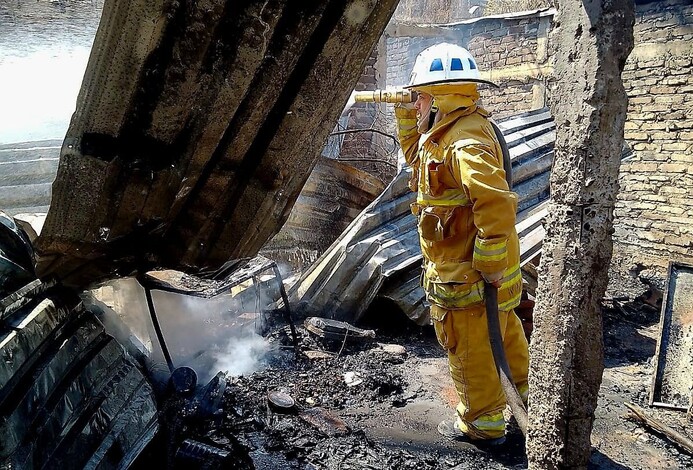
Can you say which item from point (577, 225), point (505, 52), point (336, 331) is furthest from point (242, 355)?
point (505, 52)

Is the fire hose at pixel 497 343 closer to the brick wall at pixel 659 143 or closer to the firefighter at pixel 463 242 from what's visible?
the firefighter at pixel 463 242

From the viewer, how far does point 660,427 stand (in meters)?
3.45

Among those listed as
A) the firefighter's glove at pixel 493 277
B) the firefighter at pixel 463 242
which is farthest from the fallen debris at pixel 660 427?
the firefighter's glove at pixel 493 277

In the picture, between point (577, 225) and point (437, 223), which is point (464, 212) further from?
point (577, 225)

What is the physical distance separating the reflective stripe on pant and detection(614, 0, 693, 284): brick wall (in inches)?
202

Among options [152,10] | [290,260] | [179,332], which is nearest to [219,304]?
[179,332]

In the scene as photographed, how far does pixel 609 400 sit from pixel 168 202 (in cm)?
359

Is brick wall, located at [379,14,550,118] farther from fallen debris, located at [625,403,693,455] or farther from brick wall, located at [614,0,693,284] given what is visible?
fallen debris, located at [625,403,693,455]

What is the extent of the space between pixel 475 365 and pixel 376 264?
2243 mm

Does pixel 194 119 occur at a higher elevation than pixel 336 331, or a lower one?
higher

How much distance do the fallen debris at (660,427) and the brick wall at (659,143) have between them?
4.28 meters

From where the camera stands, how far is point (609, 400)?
157 inches

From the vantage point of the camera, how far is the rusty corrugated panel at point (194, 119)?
191cm

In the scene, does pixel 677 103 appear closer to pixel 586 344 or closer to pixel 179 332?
pixel 586 344
